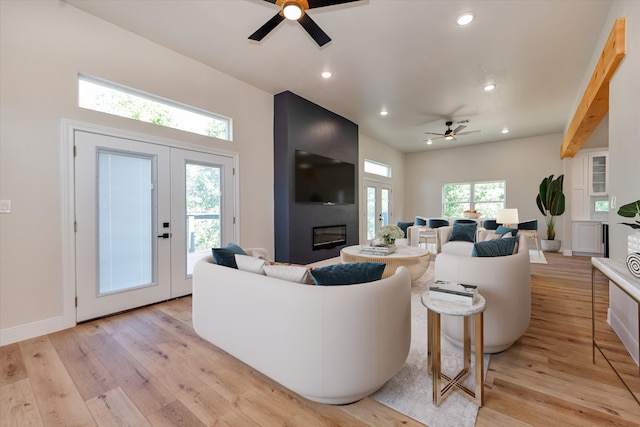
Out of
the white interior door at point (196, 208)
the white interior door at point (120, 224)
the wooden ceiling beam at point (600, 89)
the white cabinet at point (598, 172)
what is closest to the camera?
the wooden ceiling beam at point (600, 89)

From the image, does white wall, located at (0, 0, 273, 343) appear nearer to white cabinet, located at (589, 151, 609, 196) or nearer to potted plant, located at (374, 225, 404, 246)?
potted plant, located at (374, 225, 404, 246)

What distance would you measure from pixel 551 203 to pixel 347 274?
23.7 feet

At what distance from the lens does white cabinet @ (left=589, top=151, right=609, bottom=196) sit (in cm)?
612

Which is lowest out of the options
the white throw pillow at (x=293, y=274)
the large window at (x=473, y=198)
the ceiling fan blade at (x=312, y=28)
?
the white throw pillow at (x=293, y=274)

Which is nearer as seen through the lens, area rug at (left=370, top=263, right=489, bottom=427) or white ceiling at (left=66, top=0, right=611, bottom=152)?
area rug at (left=370, top=263, right=489, bottom=427)

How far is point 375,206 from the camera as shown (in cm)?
787

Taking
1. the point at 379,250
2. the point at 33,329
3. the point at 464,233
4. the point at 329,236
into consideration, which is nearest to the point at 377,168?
the point at 329,236

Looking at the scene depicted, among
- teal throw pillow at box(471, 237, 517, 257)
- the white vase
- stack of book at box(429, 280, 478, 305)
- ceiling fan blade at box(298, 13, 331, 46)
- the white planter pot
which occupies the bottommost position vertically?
the white planter pot

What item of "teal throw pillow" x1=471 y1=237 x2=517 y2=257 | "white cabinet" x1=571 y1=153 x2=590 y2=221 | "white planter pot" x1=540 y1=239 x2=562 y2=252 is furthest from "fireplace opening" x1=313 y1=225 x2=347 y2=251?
"white cabinet" x1=571 y1=153 x2=590 y2=221

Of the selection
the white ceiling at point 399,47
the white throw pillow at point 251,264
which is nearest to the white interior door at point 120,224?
the white ceiling at point 399,47

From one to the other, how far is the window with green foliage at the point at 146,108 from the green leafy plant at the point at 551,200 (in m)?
7.25

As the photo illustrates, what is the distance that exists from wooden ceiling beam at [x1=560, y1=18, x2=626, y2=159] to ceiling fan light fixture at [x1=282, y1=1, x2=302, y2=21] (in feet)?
8.66

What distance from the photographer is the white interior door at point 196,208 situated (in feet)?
11.6

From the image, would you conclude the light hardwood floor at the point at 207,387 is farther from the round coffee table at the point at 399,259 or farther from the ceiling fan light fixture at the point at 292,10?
the ceiling fan light fixture at the point at 292,10
